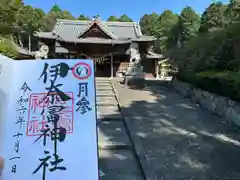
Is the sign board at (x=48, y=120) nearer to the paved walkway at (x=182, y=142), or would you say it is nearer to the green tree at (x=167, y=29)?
the paved walkway at (x=182, y=142)

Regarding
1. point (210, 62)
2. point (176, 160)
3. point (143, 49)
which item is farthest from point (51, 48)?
point (176, 160)

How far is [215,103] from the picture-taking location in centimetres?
740

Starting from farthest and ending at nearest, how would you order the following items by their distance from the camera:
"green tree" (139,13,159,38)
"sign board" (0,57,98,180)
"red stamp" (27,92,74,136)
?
"green tree" (139,13,159,38)
"red stamp" (27,92,74,136)
"sign board" (0,57,98,180)

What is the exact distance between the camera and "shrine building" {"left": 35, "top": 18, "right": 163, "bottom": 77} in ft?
51.3

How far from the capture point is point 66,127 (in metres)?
1.78

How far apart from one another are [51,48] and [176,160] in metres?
14.3

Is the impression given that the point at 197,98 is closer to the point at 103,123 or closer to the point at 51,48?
the point at 103,123

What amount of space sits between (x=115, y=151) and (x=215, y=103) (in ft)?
14.0

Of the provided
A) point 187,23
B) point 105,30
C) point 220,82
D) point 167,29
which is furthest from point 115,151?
point 167,29

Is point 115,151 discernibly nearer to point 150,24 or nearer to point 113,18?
point 150,24

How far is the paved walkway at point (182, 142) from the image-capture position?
11.6 feet

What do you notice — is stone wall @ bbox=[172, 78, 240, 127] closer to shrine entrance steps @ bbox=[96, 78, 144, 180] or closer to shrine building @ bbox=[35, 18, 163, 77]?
shrine entrance steps @ bbox=[96, 78, 144, 180]

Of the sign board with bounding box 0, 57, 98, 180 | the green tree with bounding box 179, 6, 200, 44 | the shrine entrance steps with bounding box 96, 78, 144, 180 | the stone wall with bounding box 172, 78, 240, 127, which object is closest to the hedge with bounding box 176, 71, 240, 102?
the stone wall with bounding box 172, 78, 240, 127

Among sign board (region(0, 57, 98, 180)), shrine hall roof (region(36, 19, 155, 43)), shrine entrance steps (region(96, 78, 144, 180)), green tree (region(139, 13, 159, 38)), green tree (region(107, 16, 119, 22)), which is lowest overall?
shrine entrance steps (region(96, 78, 144, 180))
